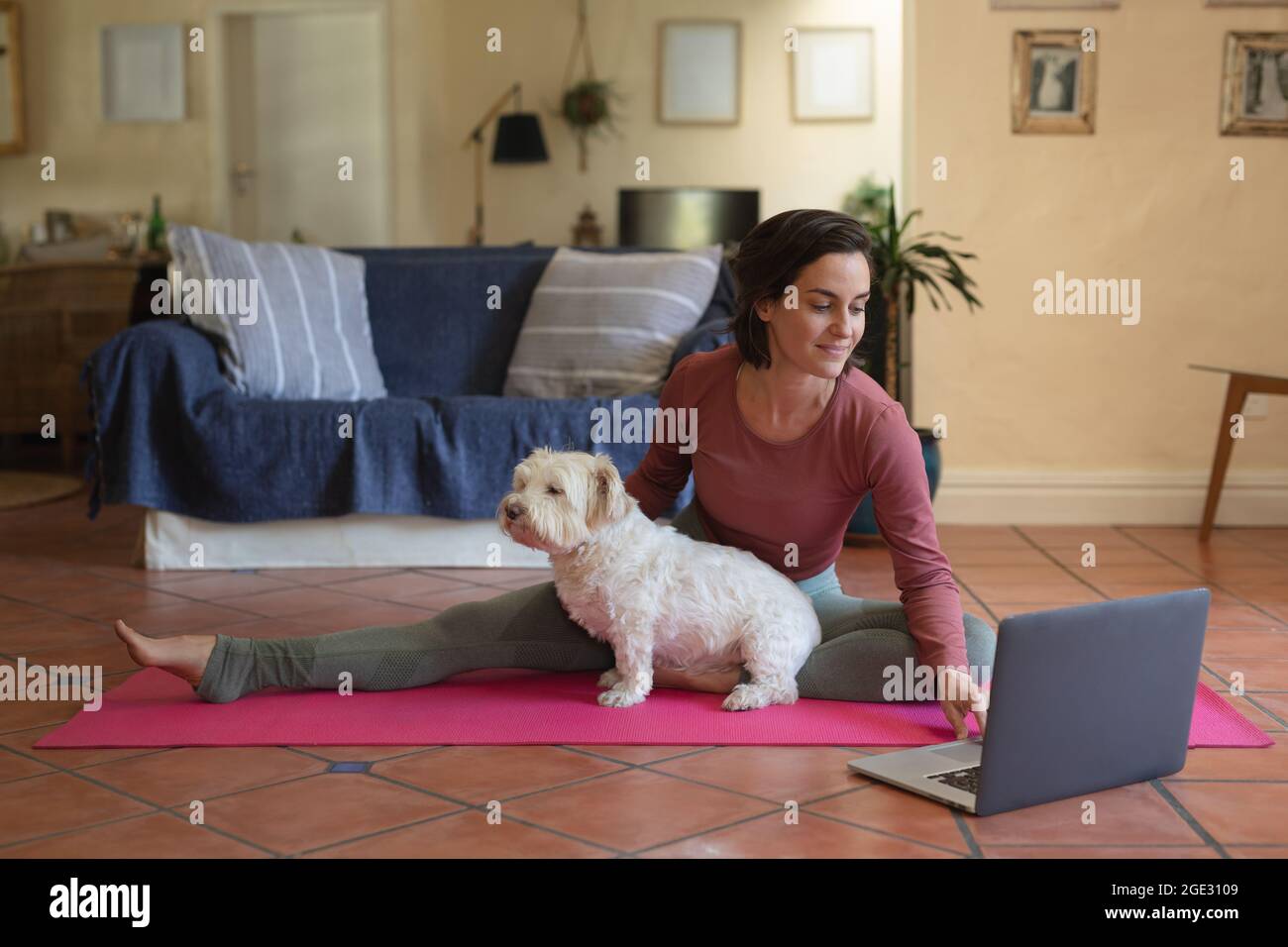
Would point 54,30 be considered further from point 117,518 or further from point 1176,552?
point 1176,552

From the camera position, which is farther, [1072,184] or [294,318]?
[1072,184]

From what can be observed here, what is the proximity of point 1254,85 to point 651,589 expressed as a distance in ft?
10.7

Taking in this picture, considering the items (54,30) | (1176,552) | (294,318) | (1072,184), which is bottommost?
(1176,552)

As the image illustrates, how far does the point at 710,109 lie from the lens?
7.89 m

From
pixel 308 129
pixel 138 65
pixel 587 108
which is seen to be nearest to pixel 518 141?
pixel 587 108

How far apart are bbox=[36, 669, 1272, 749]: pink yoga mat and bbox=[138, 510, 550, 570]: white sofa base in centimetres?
121

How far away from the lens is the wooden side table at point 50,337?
570 centimetres

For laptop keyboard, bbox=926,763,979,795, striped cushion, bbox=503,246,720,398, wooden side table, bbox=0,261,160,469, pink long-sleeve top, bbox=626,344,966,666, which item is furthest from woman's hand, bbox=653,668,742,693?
wooden side table, bbox=0,261,160,469

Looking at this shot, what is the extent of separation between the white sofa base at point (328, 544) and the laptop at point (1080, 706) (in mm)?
1856

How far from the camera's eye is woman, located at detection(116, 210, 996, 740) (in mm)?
2213

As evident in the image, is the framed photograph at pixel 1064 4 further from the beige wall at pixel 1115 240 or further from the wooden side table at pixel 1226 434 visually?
the wooden side table at pixel 1226 434
